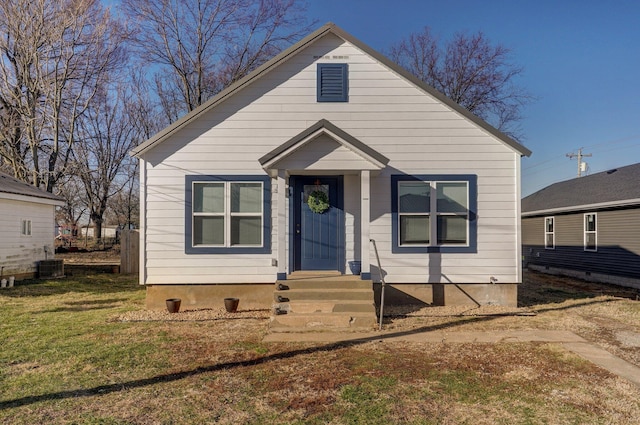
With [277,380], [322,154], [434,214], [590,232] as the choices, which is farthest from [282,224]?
[590,232]

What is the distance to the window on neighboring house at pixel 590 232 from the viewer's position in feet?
49.5

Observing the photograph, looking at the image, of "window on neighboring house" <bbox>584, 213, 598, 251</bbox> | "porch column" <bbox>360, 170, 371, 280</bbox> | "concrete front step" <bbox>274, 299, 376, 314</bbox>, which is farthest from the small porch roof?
"window on neighboring house" <bbox>584, 213, 598, 251</bbox>

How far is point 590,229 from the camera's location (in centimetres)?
1551

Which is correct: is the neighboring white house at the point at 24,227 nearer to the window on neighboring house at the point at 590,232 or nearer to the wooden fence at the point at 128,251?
the wooden fence at the point at 128,251

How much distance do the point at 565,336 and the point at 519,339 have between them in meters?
0.91

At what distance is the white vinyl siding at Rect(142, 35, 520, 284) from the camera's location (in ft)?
29.5

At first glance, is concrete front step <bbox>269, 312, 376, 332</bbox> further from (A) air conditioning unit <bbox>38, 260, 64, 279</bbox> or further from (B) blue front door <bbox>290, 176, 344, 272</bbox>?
(A) air conditioning unit <bbox>38, 260, 64, 279</bbox>

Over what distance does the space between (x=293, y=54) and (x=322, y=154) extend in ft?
8.41

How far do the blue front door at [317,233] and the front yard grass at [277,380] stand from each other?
2217 millimetres

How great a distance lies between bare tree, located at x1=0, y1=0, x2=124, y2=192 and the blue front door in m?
13.9

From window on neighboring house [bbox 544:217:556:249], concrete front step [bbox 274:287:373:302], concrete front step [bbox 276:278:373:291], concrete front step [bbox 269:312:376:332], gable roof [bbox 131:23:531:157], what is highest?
gable roof [bbox 131:23:531:157]

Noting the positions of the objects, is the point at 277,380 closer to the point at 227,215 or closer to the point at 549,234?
the point at 227,215

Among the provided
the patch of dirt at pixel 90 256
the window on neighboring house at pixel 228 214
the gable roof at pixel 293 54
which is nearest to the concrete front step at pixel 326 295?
the window on neighboring house at pixel 228 214

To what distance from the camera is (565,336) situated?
6867mm
